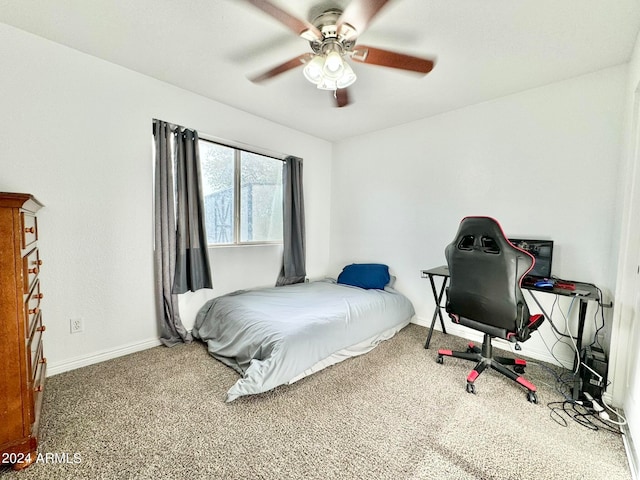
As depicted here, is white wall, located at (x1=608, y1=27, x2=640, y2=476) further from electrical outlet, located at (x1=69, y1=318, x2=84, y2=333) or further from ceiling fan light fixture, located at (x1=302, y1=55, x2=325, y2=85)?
electrical outlet, located at (x1=69, y1=318, x2=84, y2=333)

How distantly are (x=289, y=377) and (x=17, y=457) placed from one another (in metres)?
1.33

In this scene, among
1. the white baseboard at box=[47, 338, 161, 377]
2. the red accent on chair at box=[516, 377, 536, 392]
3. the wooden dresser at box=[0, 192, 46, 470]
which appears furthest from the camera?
the white baseboard at box=[47, 338, 161, 377]

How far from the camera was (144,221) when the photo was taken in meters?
2.42

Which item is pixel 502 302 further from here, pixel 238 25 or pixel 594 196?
pixel 238 25

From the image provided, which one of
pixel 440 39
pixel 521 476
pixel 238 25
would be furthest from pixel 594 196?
pixel 238 25

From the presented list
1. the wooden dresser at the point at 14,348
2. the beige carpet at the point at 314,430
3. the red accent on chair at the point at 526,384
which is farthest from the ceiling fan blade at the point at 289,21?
the red accent on chair at the point at 526,384

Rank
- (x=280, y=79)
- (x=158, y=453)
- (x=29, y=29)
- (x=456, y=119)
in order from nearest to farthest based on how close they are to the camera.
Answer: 1. (x=158, y=453)
2. (x=29, y=29)
3. (x=280, y=79)
4. (x=456, y=119)

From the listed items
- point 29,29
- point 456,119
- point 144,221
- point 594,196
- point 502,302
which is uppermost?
point 29,29

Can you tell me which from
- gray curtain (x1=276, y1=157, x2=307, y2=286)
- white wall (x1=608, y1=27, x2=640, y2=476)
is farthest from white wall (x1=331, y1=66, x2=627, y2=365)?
gray curtain (x1=276, y1=157, x2=307, y2=286)

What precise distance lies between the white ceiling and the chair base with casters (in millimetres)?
2014

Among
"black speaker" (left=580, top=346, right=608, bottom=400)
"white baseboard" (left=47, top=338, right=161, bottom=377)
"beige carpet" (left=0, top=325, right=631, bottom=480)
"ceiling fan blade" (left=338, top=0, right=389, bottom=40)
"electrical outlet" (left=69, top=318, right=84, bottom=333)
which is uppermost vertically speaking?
"ceiling fan blade" (left=338, top=0, right=389, bottom=40)

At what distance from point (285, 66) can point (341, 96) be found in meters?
0.50

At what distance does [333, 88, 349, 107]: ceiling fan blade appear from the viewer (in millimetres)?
2085

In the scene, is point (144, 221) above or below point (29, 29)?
below
